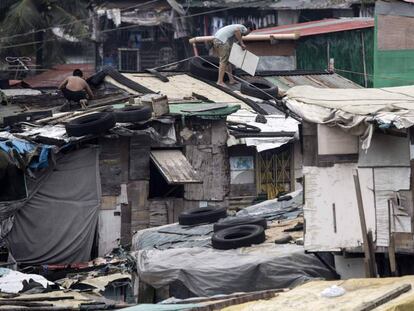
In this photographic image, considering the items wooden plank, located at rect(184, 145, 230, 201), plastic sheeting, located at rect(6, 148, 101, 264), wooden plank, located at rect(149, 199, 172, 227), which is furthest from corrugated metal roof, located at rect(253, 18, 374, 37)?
plastic sheeting, located at rect(6, 148, 101, 264)

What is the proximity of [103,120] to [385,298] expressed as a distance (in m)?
10.3

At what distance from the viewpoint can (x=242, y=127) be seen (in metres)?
23.0

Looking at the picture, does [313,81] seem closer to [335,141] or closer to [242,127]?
[242,127]

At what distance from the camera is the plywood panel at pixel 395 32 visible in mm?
23219

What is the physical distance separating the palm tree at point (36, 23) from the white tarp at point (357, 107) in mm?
23408

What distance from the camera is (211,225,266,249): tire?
16219 millimetres

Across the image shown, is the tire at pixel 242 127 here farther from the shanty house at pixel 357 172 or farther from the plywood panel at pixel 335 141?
the plywood panel at pixel 335 141

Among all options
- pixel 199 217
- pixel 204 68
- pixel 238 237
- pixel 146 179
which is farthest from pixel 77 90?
pixel 238 237

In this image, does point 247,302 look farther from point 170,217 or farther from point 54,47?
point 54,47

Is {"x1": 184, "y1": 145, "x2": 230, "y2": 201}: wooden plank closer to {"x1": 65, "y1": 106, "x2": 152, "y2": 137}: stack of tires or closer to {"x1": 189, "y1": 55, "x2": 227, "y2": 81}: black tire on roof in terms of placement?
{"x1": 65, "y1": 106, "x2": 152, "y2": 137}: stack of tires

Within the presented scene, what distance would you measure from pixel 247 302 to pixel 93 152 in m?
9.55

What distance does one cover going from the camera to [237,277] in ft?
49.7

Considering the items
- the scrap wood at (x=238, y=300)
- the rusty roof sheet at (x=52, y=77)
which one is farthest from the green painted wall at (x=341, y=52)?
the scrap wood at (x=238, y=300)

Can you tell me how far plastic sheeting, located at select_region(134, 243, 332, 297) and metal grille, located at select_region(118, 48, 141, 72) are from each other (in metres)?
29.0
